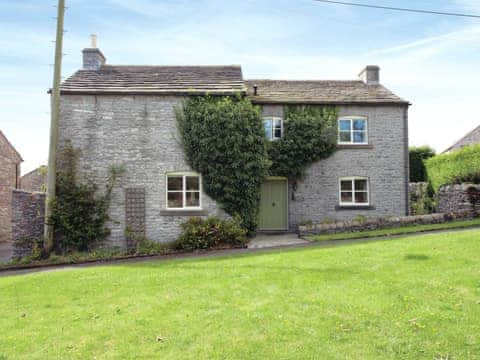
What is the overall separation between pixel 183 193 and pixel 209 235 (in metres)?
2.12

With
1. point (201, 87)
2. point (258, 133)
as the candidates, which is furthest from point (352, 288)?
point (201, 87)

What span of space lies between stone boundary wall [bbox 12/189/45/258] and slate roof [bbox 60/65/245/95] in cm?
425

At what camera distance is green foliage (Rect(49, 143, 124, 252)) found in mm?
14320

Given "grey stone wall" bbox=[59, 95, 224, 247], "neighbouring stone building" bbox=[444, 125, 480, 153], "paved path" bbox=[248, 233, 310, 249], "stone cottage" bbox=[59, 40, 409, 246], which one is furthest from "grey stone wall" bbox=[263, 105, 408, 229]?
"neighbouring stone building" bbox=[444, 125, 480, 153]

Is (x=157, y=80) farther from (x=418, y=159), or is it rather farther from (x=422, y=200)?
(x=418, y=159)

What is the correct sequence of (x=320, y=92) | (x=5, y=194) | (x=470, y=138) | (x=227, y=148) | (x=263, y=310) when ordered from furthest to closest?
(x=470, y=138), (x=5, y=194), (x=320, y=92), (x=227, y=148), (x=263, y=310)

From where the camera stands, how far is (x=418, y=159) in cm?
2466

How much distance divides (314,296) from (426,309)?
1.87m

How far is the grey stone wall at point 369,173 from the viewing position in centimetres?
1786

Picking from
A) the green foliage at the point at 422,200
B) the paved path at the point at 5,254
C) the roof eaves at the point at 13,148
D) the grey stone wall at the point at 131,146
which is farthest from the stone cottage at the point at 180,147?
the roof eaves at the point at 13,148

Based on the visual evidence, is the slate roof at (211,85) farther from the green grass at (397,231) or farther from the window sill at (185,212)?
the green grass at (397,231)

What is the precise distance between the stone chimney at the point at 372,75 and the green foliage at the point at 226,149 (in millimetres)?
8189

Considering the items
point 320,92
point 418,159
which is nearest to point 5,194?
point 320,92

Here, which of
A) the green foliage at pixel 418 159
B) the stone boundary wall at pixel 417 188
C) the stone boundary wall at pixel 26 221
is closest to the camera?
the stone boundary wall at pixel 26 221
